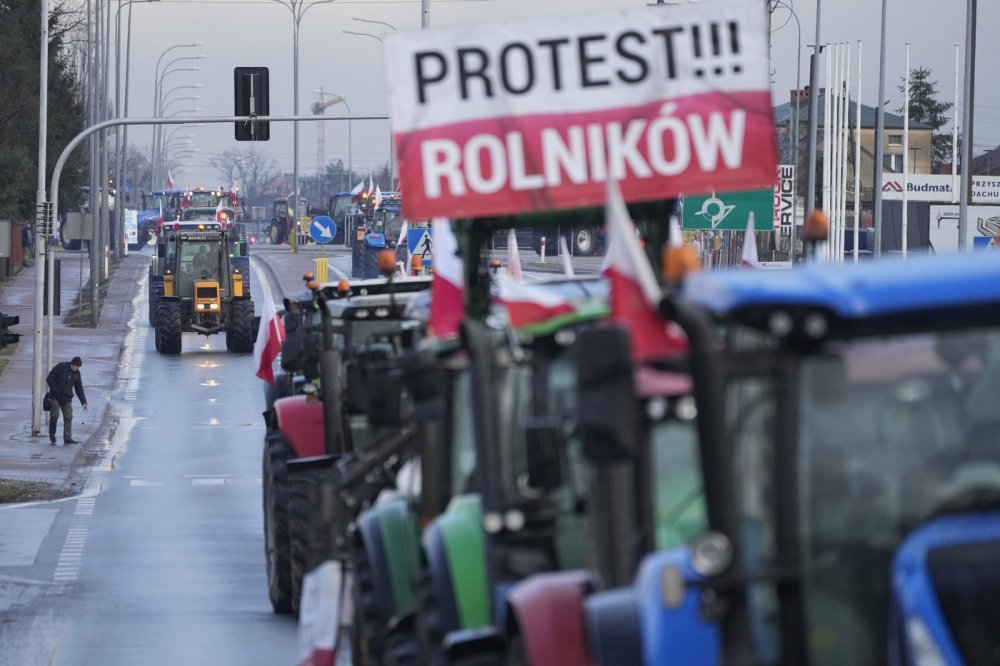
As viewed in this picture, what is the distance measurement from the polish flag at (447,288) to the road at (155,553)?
3.46 meters

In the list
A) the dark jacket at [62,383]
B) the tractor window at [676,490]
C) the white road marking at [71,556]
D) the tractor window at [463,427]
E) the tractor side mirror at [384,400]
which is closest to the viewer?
the tractor window at [676,490]

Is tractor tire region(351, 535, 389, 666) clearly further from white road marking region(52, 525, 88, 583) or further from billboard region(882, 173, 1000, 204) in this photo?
billboard region(882, 173, 1000, 204)

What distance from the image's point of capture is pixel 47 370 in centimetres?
3631

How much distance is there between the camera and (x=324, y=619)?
1023 cm

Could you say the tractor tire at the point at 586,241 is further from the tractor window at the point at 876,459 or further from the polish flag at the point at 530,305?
the tractor window at the point at 876,459

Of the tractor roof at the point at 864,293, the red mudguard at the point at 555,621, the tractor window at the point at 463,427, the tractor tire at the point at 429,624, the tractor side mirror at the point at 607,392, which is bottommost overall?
→ the tractor tire at the point at 429,624

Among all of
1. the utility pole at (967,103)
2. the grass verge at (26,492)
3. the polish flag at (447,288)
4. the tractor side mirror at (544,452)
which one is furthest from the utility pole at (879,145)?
the tractor side mirror at (544,452)

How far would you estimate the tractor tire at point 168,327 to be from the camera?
4181cm

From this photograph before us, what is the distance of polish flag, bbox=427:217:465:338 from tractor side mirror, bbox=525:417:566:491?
11.5 ft

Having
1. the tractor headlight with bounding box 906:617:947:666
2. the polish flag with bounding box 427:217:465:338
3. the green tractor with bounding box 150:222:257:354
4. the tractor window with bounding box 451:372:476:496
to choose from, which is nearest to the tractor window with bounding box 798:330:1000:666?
the tractor headlight with bounding box 906:617:947:666

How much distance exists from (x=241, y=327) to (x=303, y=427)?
27.9 meters

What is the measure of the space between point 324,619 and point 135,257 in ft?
245

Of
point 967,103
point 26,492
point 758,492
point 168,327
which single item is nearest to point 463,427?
point 758,492

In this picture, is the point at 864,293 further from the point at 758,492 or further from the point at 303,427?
the point at 303,427
